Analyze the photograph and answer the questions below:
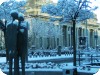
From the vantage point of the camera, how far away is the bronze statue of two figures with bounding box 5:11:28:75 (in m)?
4.40

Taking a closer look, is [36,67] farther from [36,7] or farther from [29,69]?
[36,7]

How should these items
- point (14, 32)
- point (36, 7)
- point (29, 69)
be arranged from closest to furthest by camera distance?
point (14, 32), point (36, 7), point (29, 69)

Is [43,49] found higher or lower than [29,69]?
higher

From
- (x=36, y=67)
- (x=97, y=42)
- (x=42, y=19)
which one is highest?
(x=42, y=19)

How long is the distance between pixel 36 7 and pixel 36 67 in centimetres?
119

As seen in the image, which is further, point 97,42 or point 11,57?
point 97,42

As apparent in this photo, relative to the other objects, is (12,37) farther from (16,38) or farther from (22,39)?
(22,39)

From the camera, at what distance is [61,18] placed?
A: 522 cm

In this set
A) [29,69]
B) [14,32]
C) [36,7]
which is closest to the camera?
[14,32]

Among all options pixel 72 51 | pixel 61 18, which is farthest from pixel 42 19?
pixel 72 51

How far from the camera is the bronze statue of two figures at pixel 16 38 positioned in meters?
4.40

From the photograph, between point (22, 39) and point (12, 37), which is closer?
point (12, 37)

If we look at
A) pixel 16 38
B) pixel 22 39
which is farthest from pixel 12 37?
pixel 22 39

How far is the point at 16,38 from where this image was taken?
4.40m
